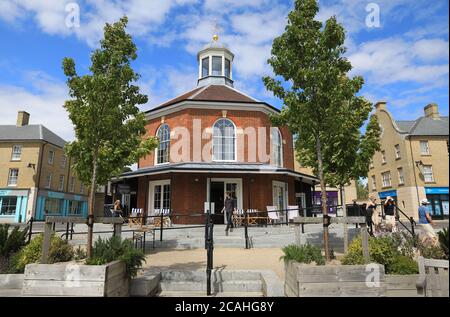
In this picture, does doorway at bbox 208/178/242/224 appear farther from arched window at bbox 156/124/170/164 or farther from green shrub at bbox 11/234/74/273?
green shrub at bbox 11/234/74/273

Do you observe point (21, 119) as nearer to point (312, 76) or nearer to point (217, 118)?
point (217, 118)

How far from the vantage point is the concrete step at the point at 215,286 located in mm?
6027

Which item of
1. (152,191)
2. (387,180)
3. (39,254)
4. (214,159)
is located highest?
(387,180)

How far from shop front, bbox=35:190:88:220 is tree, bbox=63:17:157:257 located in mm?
29898

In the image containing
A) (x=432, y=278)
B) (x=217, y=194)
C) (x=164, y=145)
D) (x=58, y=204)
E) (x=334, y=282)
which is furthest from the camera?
(x=58, y=204)

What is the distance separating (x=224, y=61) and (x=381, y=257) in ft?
68.5

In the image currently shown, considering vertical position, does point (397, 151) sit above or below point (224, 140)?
above

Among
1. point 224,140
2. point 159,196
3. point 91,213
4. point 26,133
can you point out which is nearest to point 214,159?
point 224,140

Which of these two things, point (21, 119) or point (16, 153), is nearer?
point (16, 153)

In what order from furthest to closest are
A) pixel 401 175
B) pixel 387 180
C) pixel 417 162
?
Answer: pixel 387 180
pixel 401 175
pixel 417 162

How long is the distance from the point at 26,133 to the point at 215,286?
3625 centimetres

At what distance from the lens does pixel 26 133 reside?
3434 centimetres
